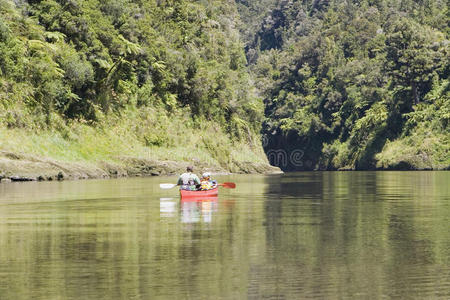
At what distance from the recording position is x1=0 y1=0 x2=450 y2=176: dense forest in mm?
66125

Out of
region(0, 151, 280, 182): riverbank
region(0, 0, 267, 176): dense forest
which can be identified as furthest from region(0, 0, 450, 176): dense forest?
region(0, 151, 280, 182): riverbank

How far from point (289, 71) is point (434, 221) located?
143410 mm

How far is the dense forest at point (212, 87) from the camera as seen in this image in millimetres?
66125

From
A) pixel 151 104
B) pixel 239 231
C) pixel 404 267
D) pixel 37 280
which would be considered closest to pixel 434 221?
pixel 239 231

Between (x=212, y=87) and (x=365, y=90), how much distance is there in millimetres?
51701

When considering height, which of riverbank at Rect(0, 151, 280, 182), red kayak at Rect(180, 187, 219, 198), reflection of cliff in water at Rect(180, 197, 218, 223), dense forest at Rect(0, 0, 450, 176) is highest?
dense forest at Rect(0, 0, 450, 176)

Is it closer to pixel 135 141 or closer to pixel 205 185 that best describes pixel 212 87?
pixel 135 141

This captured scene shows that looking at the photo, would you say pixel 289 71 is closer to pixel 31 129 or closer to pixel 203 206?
pixel 31 129

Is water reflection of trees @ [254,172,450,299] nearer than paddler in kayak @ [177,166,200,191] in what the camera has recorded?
Yes

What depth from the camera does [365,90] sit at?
139 m

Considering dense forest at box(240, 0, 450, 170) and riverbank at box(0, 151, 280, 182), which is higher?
dense forest at box(240, 0, 450, 170)

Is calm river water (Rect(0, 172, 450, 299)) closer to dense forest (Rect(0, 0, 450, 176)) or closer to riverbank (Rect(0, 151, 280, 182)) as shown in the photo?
riverbank (Rect(0, 151, 280, 182))

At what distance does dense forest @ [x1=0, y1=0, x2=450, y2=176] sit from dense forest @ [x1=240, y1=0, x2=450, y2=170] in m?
0.28

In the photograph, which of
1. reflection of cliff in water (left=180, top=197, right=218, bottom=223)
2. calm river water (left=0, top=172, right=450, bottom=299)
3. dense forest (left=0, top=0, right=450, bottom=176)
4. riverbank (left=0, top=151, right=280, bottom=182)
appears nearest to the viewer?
calm river water (left=0, top=172, right=450, bottom=299)
